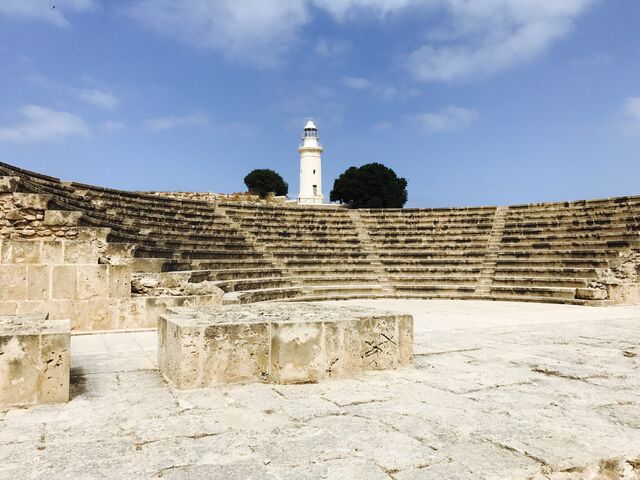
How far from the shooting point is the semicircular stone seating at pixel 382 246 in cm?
1214

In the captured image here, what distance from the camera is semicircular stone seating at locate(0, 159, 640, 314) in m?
12.1

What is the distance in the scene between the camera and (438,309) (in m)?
10.9

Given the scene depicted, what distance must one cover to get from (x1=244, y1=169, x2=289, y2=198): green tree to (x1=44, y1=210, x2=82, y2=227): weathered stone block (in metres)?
51.2

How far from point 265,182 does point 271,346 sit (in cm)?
5632

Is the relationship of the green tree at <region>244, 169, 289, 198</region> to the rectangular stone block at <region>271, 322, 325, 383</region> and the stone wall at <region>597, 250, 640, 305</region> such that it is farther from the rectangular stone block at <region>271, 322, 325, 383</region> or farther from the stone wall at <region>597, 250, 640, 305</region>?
the rectangular stone block at <region>271, 322, 325, 383</region>

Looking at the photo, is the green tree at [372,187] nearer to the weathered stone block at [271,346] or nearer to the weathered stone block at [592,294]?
the weathered stone block at [592,294]

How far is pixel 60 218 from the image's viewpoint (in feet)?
25.2

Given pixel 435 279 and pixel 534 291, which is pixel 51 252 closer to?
pixel 435 279

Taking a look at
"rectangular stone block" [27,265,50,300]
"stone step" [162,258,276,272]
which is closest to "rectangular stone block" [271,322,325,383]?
"rectangular stone block" [27,265,50,300]

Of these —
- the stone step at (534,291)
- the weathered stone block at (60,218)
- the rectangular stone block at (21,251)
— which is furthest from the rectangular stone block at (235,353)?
the stone step at (534,291)

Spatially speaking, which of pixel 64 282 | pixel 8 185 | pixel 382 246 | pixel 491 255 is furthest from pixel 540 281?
pixel 8 185

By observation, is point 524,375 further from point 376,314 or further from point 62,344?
point 62,344

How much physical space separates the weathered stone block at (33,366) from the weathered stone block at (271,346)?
77 cm

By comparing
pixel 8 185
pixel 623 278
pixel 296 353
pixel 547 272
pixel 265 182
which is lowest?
pixel 296 353
